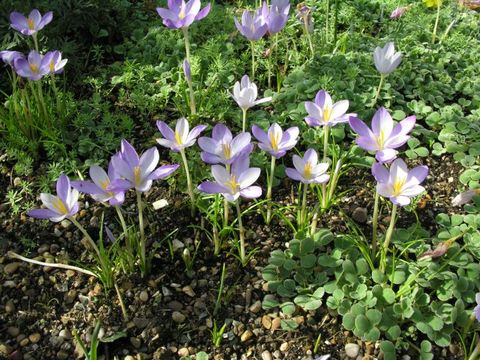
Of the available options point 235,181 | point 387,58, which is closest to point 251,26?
point 387,58

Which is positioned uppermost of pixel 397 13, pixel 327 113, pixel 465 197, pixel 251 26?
pixel 251 26

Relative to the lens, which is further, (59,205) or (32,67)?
(32,67)

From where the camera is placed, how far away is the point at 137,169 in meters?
1.75

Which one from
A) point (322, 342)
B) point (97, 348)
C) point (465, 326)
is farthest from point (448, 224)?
point (97, 348)

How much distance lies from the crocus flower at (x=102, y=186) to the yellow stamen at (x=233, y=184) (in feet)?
1.01

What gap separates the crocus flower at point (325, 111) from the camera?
6.41 ft

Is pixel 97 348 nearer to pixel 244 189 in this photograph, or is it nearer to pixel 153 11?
pixel 244 189

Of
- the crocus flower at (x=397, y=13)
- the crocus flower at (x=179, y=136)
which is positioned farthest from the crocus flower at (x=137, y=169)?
the crocus flower at (x=397, y=13)

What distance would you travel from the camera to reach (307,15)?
267cm

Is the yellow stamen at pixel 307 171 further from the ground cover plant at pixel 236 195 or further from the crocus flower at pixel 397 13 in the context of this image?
the crocus flower at pixel 397 13

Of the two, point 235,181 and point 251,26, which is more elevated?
point 251,26

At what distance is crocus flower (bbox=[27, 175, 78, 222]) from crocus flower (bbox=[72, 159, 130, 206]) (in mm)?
48

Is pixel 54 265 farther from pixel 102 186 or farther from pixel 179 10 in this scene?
pixel 179 10

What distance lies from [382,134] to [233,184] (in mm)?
497
